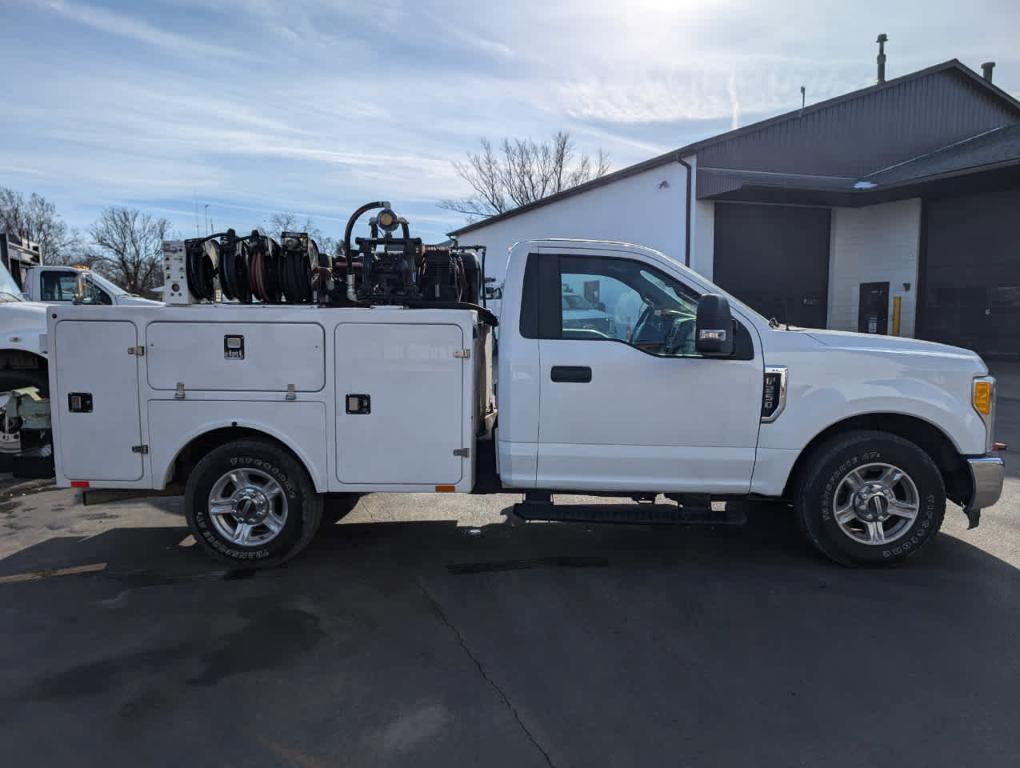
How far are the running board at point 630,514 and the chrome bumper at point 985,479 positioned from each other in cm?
148

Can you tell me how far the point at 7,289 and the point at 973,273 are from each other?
74.5 ft

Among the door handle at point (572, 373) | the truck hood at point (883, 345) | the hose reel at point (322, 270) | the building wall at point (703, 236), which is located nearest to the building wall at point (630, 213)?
the building wall at point (703, 236)

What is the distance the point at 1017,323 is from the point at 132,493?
22.5 metres

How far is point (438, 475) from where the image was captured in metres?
4.66

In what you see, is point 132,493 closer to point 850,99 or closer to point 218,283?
point 218,283

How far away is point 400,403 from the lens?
15.1 feet

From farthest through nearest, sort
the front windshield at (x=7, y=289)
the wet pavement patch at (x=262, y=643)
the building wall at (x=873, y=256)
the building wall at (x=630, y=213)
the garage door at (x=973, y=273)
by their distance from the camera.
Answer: the building wall at (x=873, y=256) → the building wall at (x=630, y=213) → the garage door at (x=973, y=273) → the front windshield at (x=7, y=289) → the wet pavement patch at (x=262, y=643)

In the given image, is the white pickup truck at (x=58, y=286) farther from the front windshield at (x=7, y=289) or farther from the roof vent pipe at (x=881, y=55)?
the roof vent pipe at (x=881, y=55)

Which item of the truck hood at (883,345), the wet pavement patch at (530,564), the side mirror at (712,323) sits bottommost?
the wet pavement patch at (530,564)

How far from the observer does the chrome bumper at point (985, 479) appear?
4.54 m

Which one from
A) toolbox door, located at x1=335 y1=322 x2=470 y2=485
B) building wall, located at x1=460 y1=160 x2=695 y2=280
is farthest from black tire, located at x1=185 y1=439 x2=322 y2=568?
building wall, located at x1=460 y1=160 x2=695 y2=280

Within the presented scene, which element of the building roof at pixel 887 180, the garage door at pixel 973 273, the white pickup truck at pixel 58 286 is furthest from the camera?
the garage door at pixel 973 273

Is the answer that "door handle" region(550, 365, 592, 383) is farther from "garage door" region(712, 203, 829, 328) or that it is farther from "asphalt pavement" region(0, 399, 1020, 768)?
"garage door" region(712, 203, 829, 328)

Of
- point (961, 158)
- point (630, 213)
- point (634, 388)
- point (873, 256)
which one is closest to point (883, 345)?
point (634, 388)
